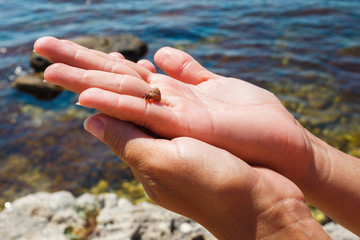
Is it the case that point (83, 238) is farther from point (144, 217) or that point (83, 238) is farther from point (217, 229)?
point (217, 229)

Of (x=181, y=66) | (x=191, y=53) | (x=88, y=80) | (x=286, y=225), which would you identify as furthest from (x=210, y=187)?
(x=191, y=53)

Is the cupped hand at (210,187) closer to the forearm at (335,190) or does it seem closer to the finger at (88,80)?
the finger at (88,80)

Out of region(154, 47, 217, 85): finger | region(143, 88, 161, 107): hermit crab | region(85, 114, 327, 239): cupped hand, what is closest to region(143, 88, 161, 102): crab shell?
region(143, 88, 161, 107): hermit crab

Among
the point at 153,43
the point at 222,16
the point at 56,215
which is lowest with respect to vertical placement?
the point at 56,215

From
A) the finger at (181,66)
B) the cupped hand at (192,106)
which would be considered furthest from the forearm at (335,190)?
the finger at (181,66)

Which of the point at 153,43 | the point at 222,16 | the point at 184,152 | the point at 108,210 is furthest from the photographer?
the point at 222,16

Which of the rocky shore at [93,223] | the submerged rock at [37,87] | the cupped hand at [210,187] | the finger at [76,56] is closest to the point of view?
the cupped hand at [210,187]

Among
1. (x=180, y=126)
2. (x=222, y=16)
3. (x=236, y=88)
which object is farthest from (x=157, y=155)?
(x=222, y=16)
